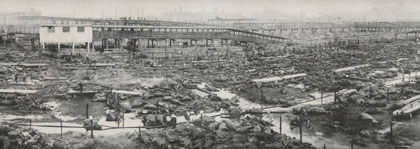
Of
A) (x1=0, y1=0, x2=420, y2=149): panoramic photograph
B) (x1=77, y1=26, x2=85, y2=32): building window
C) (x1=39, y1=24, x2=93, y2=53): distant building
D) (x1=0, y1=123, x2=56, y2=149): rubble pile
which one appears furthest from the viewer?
(x1=77, y1=26, x2=85, y2=32): building window

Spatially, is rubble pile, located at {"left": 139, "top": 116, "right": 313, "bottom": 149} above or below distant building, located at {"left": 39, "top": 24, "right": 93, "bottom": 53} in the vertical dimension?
below

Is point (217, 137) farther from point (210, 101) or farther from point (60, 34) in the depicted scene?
point (60, 34)

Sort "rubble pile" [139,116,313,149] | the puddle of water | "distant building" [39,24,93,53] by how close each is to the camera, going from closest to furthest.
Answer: "rubble pile" [139,116,313,149] < the puddle of water < "distant building" [39,24,93,53]

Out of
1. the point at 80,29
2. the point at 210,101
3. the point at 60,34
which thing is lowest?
the point at 210,101

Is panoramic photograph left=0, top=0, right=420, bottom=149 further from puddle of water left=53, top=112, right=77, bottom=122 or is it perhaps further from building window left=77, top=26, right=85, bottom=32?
building window left=77, top=26, right=85, bottom=32

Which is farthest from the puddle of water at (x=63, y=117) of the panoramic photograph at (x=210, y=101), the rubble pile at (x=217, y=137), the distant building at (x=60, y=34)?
the distant building at (x=60, y=34)

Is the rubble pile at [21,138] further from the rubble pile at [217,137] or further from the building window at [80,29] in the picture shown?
the building window at [80,29]

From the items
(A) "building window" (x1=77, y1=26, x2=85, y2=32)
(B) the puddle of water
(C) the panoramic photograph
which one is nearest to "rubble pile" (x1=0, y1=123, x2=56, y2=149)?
(C) the panoramic photograph

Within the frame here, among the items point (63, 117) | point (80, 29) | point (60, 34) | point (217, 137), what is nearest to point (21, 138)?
point (63, 117)

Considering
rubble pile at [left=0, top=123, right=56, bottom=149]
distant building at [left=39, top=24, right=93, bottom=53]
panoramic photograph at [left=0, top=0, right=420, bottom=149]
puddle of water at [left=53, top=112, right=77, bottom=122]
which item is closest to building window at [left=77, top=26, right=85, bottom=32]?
distant building at [left=39, top=24, right=93, bottom=53]

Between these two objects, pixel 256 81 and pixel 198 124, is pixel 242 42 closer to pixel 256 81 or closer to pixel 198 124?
pixel 256 81

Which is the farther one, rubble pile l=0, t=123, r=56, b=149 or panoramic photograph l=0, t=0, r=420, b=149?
panoramic photograph l=0, t=0, r=420, b=149

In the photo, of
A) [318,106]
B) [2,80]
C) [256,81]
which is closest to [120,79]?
[2,80]
